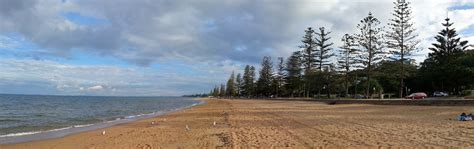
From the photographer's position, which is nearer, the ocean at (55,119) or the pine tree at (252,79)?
the ocean at (55,119)

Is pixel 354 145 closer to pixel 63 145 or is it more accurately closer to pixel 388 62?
pixel 63 145

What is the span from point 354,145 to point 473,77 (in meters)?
53.0

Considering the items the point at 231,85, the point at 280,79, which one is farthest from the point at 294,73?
the point at 231,85

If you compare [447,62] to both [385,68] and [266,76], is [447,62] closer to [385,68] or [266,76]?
[385,68]

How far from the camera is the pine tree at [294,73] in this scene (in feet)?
282

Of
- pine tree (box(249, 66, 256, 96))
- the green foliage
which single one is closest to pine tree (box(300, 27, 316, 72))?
the green foliage

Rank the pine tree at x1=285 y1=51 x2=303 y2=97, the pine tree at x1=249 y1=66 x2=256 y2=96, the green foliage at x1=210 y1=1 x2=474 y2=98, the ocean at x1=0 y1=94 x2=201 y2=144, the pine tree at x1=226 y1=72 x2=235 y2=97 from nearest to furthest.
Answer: the ocean at x1=0 y1=94 x2=201 y2=144 → the green foliage at x1=210 y1=1 x2=474 y2=98 → the pine tree at x1=285 y1=51 x2=303 y2=97 → the pine tree at x1=249 y1=66 x2=256 y2=96 → the pine tree at x1=226 y1=72 x2=235 y2=97

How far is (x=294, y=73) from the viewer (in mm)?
88062

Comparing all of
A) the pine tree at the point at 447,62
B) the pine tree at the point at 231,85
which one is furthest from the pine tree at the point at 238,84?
the pine tree at the point at 447,62

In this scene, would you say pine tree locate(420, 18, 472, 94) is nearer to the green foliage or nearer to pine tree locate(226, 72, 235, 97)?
the green foliage

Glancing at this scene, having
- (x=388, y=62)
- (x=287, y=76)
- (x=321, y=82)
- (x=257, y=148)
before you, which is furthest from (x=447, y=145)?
(x=287, y=76)

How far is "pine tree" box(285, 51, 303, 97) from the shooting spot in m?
85.9

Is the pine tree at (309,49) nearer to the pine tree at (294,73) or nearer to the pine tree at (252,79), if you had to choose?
the pine tree at (294,73)

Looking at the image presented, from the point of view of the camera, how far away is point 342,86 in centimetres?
8206
